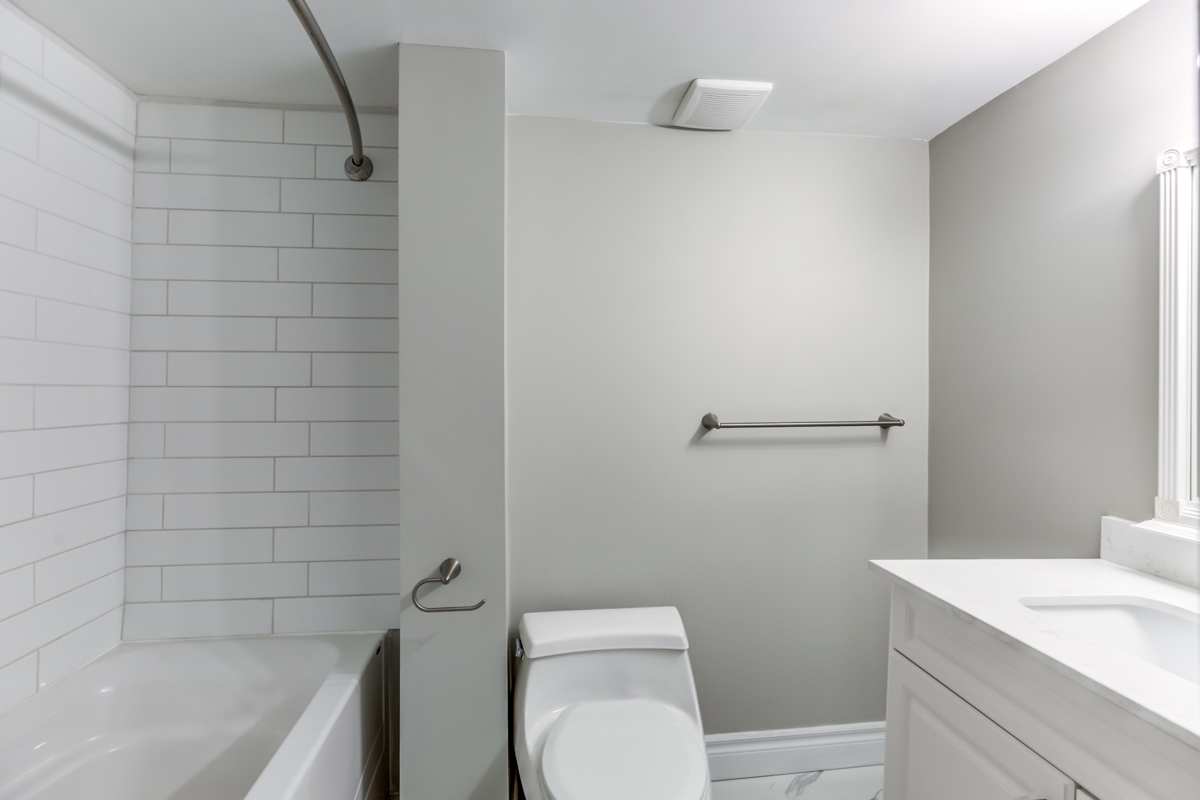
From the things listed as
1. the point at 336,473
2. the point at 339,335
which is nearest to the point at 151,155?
the point at 339,335

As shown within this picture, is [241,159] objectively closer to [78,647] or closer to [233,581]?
[233,581]

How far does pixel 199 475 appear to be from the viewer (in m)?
1.70

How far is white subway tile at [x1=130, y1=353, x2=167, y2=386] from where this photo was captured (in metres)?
1.67

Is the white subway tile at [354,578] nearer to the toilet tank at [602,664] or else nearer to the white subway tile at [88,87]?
the toilet tank at [602,664]

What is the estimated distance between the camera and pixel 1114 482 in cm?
134

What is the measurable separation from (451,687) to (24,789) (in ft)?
3.09

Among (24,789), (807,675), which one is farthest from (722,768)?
(24,789)

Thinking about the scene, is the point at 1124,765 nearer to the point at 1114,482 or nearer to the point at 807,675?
the point at 1114,482

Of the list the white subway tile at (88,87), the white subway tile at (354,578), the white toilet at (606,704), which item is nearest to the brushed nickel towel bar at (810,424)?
the white toilet at (606,704)

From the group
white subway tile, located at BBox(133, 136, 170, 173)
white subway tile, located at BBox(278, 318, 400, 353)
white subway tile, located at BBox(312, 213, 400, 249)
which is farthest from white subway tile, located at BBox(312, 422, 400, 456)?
white subway tile, located at BBox(133, 136, 170, 173)

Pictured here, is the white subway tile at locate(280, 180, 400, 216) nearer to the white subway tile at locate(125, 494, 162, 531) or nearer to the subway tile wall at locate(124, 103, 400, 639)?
the subway tile wall at locate(124, 103, 400, 639)

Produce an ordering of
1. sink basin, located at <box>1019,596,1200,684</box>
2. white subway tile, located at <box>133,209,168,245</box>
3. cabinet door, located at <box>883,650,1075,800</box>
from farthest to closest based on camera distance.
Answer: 1. white subway tile, located at <box>133,209,168,245</box>
2. sink basin, located at <box>1019,596,1200,684</box>
3. cabinet door, located at <box>883,650,1075,800</box>

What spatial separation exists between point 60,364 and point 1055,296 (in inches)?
101

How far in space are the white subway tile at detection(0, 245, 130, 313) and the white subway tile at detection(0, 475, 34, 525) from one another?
446 millimetres
